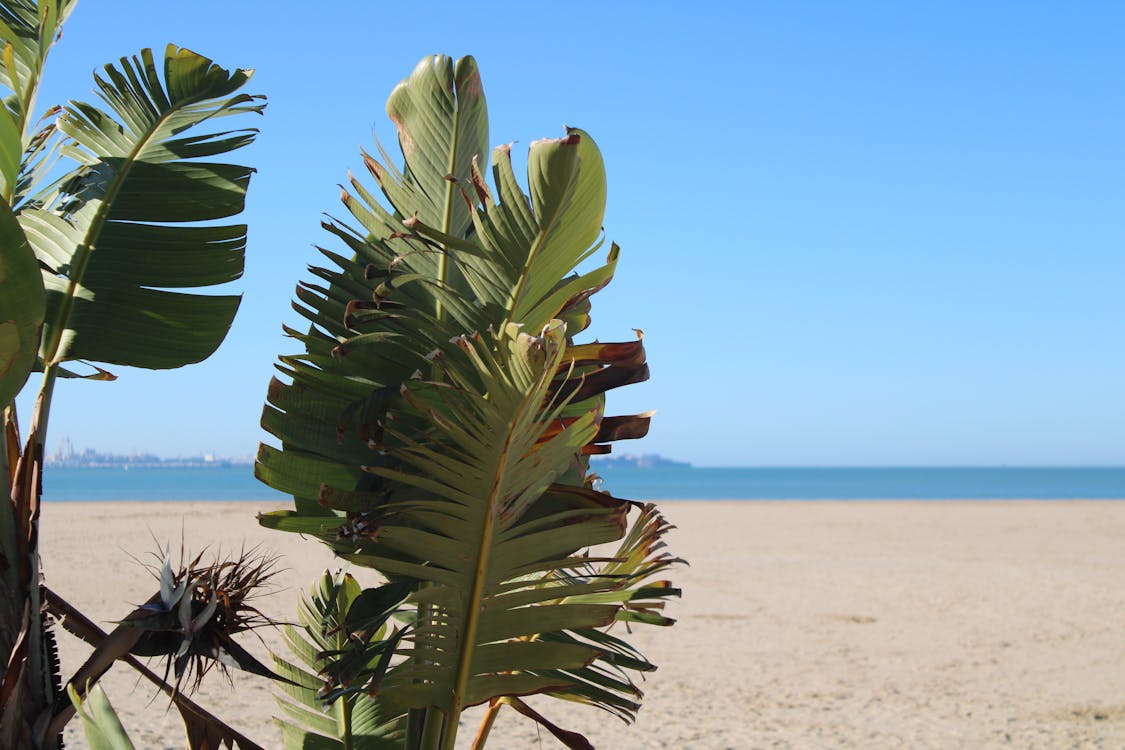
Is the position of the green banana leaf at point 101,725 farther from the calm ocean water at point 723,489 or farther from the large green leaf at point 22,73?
the calm ocean water at point 723,489

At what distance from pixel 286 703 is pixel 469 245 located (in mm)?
1827

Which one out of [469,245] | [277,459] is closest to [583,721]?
[277,459]

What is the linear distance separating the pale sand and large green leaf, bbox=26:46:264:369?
1.06 metres

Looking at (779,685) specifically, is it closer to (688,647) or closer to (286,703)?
(688,647)

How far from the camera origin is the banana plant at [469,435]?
2035 mm

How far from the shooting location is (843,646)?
11.0m

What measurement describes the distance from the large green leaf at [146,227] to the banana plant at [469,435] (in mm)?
418

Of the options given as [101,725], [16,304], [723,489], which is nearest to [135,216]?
[16,304]

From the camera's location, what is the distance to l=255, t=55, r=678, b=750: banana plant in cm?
204

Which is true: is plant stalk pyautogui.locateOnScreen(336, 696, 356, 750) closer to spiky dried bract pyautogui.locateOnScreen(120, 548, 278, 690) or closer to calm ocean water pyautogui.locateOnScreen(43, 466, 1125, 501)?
spiky dried bract pyautogui.locateOnScreen(120, 548, 278, 690)

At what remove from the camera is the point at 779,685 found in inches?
360

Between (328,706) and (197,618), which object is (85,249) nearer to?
(197,618)

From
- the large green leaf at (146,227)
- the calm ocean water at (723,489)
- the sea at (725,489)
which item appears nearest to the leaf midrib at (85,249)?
the large green leaf at (146,227)

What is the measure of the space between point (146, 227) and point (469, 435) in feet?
4.35
